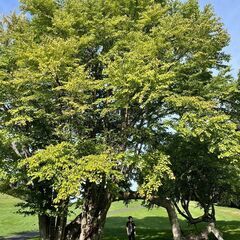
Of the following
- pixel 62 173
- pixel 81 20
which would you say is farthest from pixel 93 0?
pixel 62 173

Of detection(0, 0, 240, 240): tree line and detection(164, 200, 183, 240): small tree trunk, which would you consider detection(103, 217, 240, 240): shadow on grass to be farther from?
detection(0, 0, 240, 240): tree line

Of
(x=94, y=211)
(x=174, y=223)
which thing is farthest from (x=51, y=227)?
(x=174, y=223)

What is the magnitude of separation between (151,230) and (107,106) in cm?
1636

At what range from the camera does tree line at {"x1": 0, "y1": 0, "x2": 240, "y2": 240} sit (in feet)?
54.7

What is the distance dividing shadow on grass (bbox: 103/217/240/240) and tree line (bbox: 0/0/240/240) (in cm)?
550

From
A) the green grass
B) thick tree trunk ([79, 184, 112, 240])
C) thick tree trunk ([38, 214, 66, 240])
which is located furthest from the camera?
the green grass

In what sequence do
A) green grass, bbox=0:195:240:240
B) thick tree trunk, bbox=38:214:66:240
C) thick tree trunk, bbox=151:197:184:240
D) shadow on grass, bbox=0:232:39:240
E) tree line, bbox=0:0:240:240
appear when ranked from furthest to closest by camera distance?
green grass, bbox=0:195:240:240 < shadow on grass, bbox=0:232:39:240 < thick tree trunk, bbox=151:197:184:240 < thick tree trunk, bbox=38:214:66:240 < tree line, bbox=0:0:240:240

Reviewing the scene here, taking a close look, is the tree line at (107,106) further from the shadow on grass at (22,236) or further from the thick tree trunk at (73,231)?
the shadow on grass at (22,236)

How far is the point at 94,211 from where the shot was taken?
2059 cm

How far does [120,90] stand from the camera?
1684 cm

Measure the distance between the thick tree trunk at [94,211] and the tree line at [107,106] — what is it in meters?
0.06

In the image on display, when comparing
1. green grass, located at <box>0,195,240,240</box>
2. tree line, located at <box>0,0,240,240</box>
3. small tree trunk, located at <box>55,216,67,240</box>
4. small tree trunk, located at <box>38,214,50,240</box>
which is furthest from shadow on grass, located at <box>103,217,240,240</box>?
small tree trunk, located at <box>38,214,50,240</box>

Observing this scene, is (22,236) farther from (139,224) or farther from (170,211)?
(170,211)

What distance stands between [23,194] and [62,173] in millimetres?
5439
